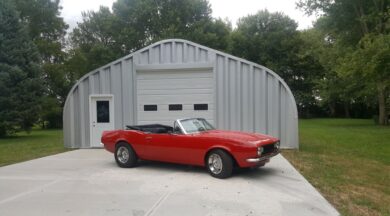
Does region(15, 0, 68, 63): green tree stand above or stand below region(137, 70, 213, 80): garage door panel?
above

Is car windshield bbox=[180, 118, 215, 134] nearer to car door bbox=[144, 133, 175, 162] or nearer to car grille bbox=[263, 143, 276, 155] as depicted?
car door bbox=[144, 133, 175, 162]

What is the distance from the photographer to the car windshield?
8641mm

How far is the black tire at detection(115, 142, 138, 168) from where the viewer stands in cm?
927

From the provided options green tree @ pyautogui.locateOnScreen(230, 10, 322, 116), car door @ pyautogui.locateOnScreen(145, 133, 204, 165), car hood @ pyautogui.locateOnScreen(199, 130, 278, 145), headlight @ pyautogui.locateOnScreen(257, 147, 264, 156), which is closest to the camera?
headlight @ pyautogui.locateOnScreen(257, 147, 264, 156)

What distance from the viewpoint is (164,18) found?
113ft

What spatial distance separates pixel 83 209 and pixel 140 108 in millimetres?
8201

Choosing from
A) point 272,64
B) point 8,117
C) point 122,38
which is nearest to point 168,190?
point 8,117

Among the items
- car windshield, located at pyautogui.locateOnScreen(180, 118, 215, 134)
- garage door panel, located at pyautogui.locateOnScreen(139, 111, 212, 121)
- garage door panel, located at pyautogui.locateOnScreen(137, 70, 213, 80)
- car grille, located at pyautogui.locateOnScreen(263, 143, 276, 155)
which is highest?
garage door panel, located at pyautogui.locateOnScreen(137, 70, 213, 80)

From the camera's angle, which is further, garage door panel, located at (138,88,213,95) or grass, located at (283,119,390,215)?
garage door panel, located at (138,88,213,95)

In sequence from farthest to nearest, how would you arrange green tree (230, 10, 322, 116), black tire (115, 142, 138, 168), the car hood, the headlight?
green tree (230, 10, 322, 116) < black tire (115, 142, 138, 168) < the car hood < the headlight

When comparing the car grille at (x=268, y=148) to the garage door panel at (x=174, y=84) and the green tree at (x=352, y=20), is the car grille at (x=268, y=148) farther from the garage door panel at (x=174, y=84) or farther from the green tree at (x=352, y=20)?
the green tree at (x=352, y=20)

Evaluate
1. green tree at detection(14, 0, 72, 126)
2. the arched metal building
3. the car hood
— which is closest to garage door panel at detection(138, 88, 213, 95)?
the arched metal building

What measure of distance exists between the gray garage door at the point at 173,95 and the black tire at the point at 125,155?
13.8 feet

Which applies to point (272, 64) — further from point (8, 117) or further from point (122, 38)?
point (8, 117)
